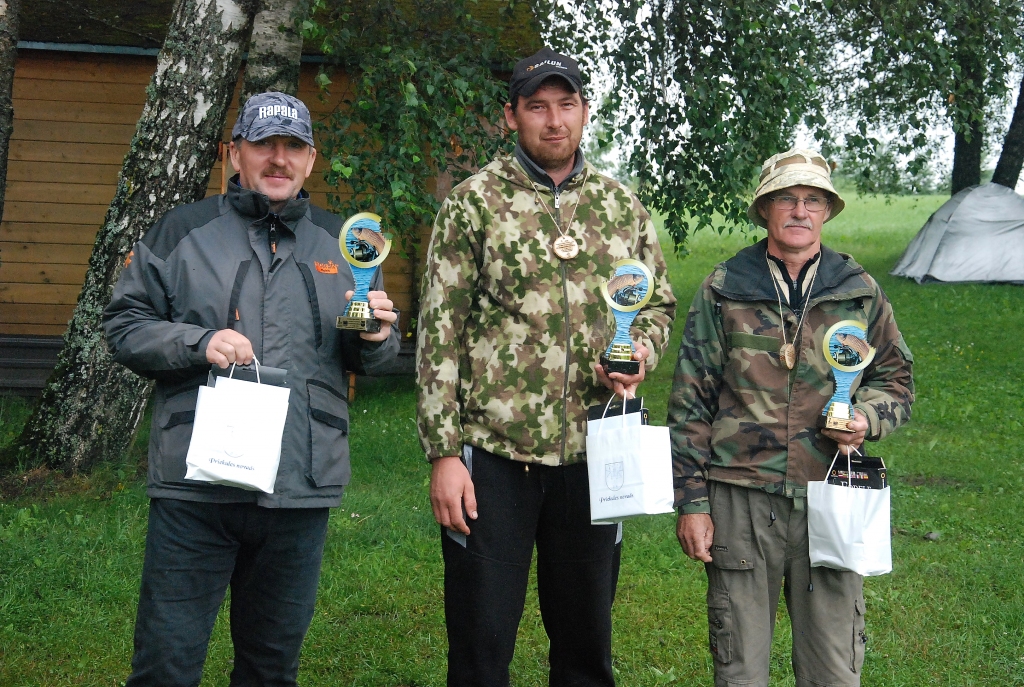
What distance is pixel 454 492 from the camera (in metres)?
2.98

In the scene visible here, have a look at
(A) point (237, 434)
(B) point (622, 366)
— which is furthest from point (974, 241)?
(A) point (237, 434)

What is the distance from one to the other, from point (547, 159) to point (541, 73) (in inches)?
9.9

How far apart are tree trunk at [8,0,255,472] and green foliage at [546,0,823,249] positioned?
243 cm

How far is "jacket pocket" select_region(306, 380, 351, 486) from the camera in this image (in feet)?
9.71

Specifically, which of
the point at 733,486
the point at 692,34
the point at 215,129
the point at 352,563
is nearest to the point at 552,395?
the point at 733,486

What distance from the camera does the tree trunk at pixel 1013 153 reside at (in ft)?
52.7

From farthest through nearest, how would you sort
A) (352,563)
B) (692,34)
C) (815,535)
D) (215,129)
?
1. (692,34)
2. (215,129)
3. (352,563)
4. (815,535)

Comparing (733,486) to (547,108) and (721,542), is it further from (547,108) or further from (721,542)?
(547,108)

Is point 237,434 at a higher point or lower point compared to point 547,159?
lower

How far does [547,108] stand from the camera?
3.11 meters

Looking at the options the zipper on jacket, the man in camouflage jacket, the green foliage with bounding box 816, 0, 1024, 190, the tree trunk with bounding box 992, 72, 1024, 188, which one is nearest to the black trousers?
the man in camouflage jacket

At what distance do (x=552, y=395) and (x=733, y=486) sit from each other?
62 cm

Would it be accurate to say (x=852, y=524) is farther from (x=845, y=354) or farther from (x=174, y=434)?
(x=174, y=434)

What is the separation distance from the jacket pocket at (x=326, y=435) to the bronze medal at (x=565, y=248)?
2.55 ft
